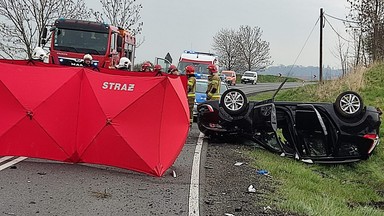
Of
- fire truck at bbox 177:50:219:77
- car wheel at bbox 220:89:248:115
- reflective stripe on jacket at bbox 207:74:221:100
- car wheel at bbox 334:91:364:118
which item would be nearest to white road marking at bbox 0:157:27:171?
car wheel at bbox 220:89:248:115

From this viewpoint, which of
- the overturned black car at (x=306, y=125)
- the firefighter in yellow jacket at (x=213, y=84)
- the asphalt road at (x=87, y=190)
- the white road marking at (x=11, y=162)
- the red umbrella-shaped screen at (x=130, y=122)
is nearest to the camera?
the asphalt road at (x=87, y=190)

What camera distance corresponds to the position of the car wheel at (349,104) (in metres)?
10.9

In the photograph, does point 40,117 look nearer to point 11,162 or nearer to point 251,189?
point 11,162

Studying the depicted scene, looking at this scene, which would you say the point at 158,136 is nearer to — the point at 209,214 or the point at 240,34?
the point at 209,214

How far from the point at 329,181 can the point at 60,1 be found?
2844 cm

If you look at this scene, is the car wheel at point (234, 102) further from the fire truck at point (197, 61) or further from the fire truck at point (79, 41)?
the fire truck at point (197, 61)

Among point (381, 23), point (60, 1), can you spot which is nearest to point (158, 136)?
point (381, 23)

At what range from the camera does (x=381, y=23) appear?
1134 inches

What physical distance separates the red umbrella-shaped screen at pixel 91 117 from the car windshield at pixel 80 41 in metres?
10.4

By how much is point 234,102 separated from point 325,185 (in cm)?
283

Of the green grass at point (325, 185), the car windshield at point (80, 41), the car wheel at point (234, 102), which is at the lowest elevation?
the green grass at point (325, 185)

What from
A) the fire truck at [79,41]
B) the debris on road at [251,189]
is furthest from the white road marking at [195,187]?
the fire truck at [79,41]

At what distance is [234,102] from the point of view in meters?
11.6

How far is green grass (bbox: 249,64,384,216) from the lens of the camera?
6908mm
